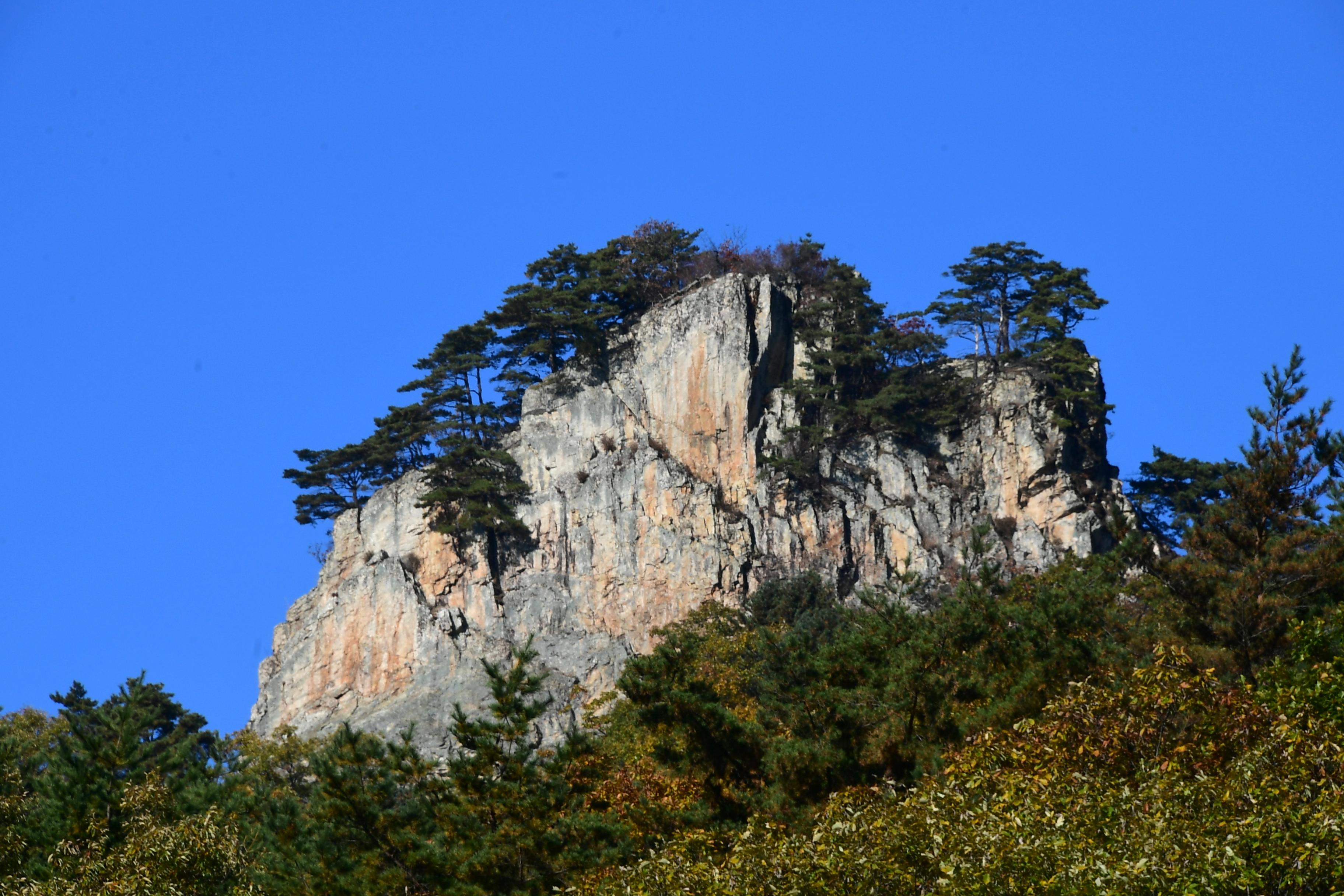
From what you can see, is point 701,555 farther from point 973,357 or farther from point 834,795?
point 834,795

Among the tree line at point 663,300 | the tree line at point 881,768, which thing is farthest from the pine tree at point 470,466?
the tree line at point 881,768

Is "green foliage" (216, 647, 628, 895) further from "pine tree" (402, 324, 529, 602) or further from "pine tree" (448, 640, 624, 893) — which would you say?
"pine tree" (402, 324, 529, 602)

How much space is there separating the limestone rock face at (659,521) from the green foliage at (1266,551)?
24671mm

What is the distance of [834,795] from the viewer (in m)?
23.2

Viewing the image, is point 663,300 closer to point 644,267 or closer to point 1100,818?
point 644,267

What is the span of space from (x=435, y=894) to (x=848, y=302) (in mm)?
39424

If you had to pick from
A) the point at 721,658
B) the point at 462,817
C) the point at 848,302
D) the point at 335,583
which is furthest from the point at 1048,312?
the point at 462,817

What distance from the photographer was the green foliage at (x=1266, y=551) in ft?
96.3

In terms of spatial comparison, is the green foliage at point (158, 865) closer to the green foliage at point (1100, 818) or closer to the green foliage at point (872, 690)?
the green foliage at point (872, 690)

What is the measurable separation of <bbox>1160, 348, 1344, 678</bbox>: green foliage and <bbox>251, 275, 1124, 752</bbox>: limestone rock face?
24671mm

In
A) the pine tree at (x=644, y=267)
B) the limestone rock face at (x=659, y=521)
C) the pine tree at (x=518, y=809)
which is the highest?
the pine tree at (x=644, y=267)

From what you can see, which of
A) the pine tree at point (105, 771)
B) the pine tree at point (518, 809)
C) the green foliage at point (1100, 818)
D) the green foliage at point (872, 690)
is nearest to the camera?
the green foliage at point (1100, 818)

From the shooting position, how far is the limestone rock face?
57125 mm

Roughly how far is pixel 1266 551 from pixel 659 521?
97.4ft
